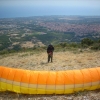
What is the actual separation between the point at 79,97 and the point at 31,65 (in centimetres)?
843

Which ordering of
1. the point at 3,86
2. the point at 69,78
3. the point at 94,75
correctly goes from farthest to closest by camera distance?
the point at 3,86 → the point at 94,75 → the point at 69,78

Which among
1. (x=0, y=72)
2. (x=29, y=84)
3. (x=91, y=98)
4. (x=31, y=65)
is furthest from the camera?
(x=31, y=65)

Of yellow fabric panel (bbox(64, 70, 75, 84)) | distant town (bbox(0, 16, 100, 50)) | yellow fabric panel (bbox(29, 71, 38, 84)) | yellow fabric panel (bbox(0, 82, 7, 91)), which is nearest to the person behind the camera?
yellow fabric panel (bbox(64, 70, 75, 84))

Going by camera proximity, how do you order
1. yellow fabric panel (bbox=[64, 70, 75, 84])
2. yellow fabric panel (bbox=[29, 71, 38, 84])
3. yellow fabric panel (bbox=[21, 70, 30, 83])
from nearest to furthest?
yellow fabric panel (bbox=[64, 70, 75, 84])
yellow fabric panel (bbox=[29, 71, 38, 84])
yellow fabric panel (bbox=[21, 70, 30, 83])

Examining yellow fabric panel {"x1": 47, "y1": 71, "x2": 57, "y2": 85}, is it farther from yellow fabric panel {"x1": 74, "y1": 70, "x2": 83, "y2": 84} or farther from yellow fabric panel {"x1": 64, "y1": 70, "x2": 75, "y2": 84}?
yellow fabric panel {"x1": 74, "y1": 70, "x2": 83, "y2": 84}

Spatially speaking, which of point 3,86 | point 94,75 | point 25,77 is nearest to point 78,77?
point 94,75

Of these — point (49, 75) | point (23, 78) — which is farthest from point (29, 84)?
point (49, 75)

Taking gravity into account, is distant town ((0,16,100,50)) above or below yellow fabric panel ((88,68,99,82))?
below

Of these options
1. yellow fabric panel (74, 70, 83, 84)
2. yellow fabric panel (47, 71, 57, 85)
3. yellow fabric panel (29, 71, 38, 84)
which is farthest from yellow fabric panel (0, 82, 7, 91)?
yellow fabric panel (74, 70, 83, 84)

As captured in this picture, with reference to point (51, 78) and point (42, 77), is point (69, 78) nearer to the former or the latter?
point (51, 78)

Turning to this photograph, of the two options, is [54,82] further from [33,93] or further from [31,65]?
[31,65]

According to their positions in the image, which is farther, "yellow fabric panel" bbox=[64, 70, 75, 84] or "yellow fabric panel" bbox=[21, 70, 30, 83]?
"yellow fabric panel" bbox=[21, 70, 30, 83]

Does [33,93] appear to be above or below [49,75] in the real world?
below

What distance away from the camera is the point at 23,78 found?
35.9 ft
